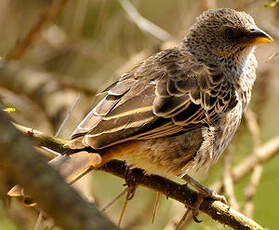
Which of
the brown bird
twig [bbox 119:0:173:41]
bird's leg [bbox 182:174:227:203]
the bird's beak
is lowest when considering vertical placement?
bird's leg [bbox 182:174:227:203]

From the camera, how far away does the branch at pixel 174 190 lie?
2.85 m

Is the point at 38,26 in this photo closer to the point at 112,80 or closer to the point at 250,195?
the point at 112,80

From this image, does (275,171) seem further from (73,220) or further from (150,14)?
(73,220)

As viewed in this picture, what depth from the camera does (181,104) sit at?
3439 mm

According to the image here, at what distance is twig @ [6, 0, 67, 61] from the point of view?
16.3 feet

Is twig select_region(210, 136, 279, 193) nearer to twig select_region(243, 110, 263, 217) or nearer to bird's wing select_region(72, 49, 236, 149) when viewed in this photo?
twig select_region(243, 110, 263, 217)

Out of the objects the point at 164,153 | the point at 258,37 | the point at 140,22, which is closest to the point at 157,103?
the point at 164,153

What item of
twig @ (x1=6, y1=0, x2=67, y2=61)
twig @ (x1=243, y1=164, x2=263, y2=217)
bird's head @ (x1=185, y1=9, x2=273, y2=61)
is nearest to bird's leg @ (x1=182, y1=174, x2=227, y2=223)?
twig @ (x1=243, y1=164, x2=263, y2=217)

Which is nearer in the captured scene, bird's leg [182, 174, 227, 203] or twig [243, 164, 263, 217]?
bird's leg [182, 174, 227, 203]

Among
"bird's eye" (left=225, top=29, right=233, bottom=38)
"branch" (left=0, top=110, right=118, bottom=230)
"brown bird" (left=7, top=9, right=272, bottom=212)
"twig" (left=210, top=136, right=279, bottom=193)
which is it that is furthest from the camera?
"twig" (left=210, top=136, right=279, bottom=193)

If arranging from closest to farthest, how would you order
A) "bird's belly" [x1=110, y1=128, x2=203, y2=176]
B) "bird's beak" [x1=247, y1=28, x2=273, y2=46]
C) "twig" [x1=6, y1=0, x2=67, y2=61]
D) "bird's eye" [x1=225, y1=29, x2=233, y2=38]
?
"bird's belly" [x1=110, y1=128, x2=203, y2=176], "bird's beak" [x1=247, y1=28, x2=273, y2=46], "bird's eye" [x1=225, y1=29, x2=233, y2=38], "twig" [x1=6, y1=0, x2=67, y2=61]

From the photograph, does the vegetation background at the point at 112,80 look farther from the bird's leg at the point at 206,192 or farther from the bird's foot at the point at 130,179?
the bird's foot at the point at 130,179

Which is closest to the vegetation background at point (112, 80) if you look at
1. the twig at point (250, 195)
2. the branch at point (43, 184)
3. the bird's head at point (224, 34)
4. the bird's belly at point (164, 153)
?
the twig at point (250, 195)

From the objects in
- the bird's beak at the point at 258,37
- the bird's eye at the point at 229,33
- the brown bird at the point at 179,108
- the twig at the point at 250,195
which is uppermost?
the bird's beak at the point at 258,37
